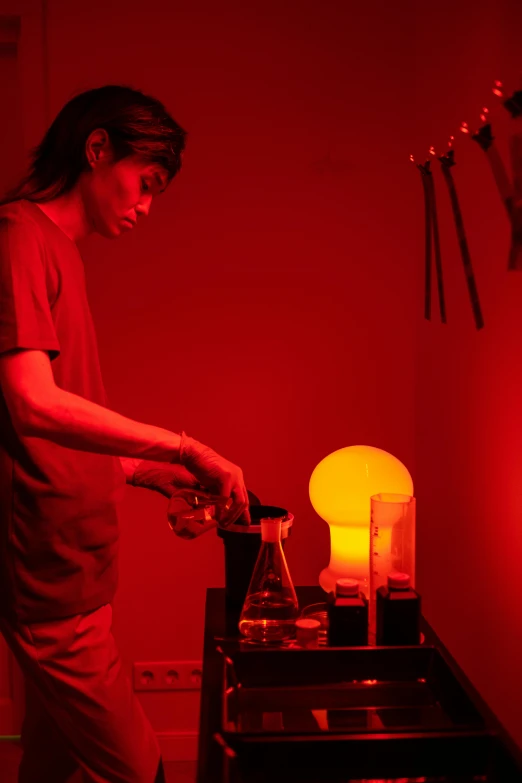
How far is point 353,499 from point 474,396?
0.32 meters

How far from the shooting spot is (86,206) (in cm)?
153

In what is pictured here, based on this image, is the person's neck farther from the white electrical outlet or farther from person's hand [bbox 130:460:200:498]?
the white electrical outlet

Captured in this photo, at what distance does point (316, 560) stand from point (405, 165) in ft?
3.59

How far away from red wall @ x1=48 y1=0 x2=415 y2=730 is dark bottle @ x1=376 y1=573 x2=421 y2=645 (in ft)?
3.10

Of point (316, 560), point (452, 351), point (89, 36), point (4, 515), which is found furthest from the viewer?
point (316, 560)

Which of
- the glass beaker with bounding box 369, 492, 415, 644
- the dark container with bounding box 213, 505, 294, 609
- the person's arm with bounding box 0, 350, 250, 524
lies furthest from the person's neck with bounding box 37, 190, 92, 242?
the glass beaker with bounding box 369, 492, 415, 644

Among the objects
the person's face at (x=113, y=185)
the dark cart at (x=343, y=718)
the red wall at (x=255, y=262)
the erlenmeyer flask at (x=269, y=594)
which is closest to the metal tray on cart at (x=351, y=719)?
the dark cart at (x=343, y=718)

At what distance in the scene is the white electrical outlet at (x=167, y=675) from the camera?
2.32 m

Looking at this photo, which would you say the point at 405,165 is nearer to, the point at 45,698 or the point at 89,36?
the point at 89,36

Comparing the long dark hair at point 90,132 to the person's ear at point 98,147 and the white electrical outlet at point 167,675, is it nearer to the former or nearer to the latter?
the person's ear at point 98,147

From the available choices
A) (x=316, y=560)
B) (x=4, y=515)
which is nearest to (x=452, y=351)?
(x=316, y=560)

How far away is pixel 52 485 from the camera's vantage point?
1.43 m

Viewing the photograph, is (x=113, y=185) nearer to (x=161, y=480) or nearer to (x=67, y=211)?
(x=67, y=211)

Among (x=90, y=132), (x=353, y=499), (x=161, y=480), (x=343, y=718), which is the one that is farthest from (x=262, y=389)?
(x=343, y=718)
